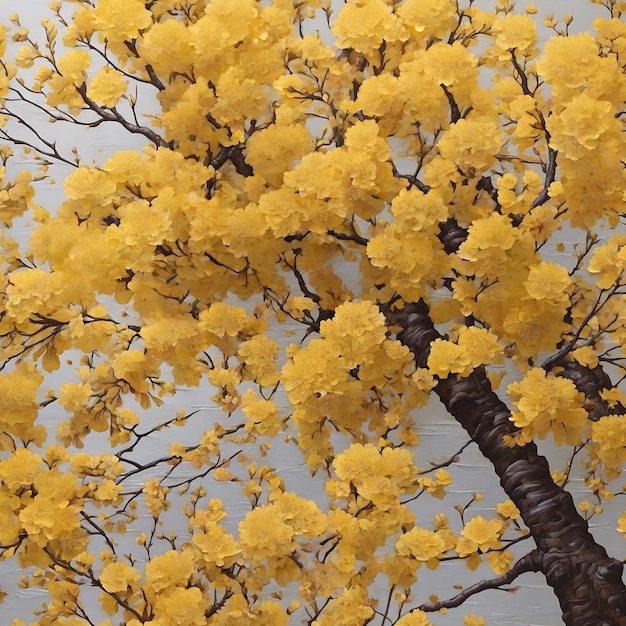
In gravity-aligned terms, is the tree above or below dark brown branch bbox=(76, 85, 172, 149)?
below

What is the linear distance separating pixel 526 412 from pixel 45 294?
2.43 ft

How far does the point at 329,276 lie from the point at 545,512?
53cm

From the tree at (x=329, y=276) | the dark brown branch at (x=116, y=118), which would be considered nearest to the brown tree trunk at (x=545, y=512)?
the tree at (x=329, y=276)

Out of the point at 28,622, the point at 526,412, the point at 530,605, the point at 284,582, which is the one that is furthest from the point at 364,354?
the point at 28,622

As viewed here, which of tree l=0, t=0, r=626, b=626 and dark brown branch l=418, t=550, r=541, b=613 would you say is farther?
dark brown branch l=418, t=550, r=541, b=613

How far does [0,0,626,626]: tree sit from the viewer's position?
1.16 meters

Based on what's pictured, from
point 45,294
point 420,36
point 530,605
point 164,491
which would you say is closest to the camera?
point 45,294

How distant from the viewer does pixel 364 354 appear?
1.17 m

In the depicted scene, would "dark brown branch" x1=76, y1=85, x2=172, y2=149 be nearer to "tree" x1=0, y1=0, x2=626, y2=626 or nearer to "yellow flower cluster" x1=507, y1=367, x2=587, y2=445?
"tree" x1=0, y1=0, x2=626, y2=626

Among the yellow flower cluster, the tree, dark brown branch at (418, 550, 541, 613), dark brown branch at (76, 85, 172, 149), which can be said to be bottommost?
dark brown branch at (418, 550, 541, 613)

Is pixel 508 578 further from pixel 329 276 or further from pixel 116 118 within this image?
pixel 116 118

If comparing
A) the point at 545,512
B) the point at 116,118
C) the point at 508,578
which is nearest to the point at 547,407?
the point at 545,512

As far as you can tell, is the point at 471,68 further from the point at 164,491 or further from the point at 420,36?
the point at 164,491

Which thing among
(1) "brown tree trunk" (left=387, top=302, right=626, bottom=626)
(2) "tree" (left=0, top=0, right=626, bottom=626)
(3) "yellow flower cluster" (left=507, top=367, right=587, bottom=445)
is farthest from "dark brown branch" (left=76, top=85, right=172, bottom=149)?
(3) "yellow flower cluster" (left=507, top=367, right=587, bottom=445)
